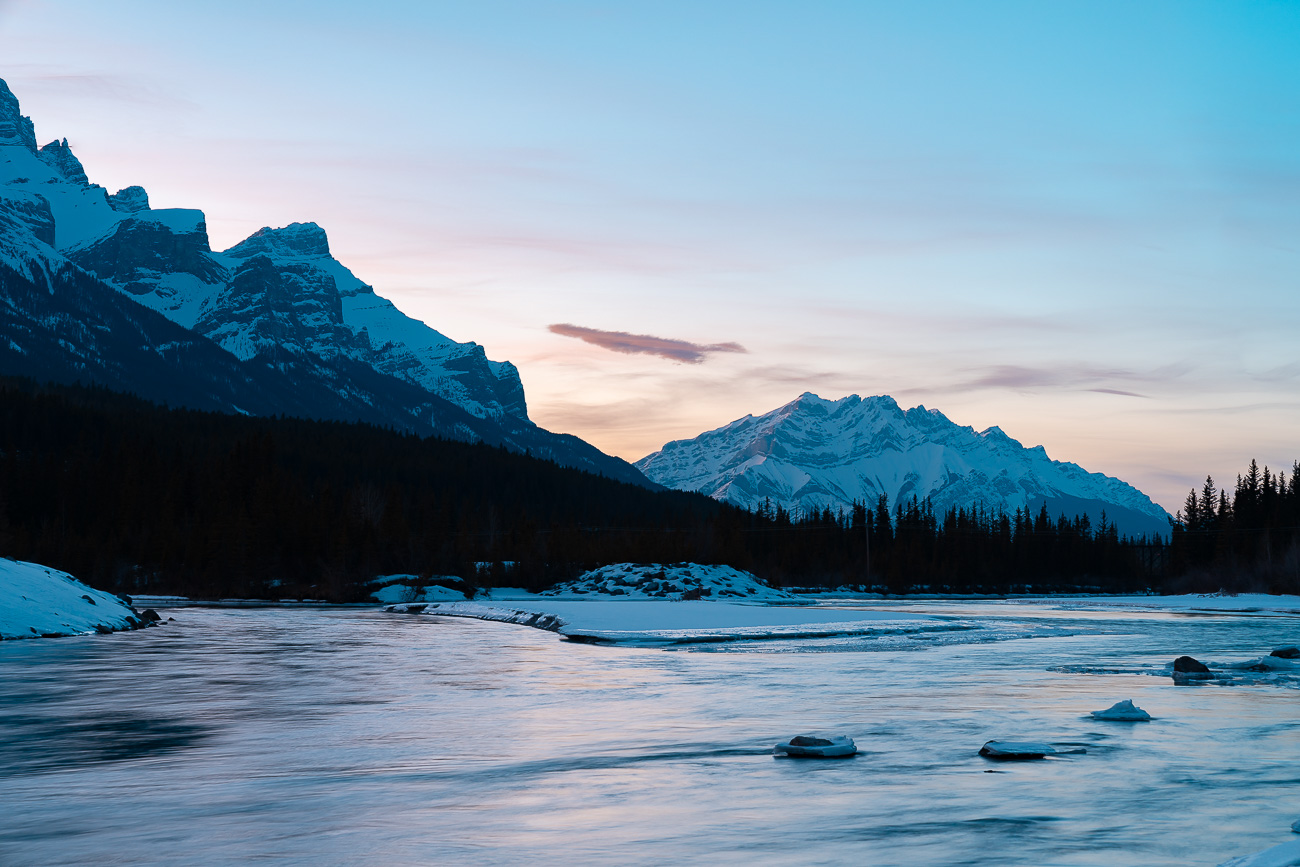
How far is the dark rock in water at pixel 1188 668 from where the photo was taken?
28.3 m

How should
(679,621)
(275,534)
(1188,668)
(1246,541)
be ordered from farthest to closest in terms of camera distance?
(1246,541) → (275,534) → (679,621) → (1188,668)

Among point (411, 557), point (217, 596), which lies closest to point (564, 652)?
point (217, 596)

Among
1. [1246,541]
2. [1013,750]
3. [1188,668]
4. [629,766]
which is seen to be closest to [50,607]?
[629,766]

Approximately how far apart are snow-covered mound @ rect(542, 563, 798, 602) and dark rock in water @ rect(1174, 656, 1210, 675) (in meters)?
75.7

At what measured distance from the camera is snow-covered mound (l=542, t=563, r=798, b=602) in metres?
110

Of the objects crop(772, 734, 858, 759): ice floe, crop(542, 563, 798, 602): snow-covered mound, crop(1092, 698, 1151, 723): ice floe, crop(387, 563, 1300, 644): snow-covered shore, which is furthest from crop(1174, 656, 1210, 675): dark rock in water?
crop(542, 563, 798, 602): snow-covered mound

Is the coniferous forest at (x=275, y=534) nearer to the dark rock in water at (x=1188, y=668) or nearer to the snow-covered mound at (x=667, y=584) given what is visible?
the snow-covered mound at (x=667, y=584)

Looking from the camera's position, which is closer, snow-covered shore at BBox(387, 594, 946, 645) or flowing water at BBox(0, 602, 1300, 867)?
flowing water at BBox(0, 602, 1300, 867)

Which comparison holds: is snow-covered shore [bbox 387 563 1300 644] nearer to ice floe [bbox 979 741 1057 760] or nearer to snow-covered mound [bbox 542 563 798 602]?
snow-covered mound [bbox 542 563 798 602]

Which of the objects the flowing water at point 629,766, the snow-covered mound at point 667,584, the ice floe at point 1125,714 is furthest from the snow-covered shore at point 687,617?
the ice floe at point 1125,714

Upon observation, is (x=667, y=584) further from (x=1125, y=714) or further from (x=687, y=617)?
(x=1125, y=714)

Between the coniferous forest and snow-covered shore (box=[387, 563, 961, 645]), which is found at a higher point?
the coniferous forest

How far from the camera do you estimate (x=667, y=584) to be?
367 feet

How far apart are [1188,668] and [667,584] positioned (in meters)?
84.9
